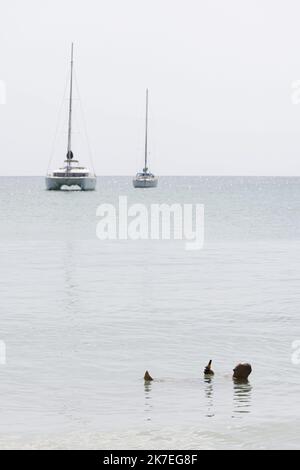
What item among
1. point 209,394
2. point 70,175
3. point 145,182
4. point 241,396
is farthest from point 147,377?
point 145,182

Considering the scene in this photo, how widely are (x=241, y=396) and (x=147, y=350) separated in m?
5.93

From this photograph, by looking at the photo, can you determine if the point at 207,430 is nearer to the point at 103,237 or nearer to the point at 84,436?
the point at 84,436

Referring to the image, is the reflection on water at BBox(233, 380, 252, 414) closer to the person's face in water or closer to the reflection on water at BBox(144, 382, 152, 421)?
the person's face in water

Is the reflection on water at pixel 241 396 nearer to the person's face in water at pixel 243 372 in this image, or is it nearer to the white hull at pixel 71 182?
the person's face in water at pixel 243 372

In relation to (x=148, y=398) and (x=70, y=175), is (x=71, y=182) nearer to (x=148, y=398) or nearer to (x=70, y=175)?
(x=70, y=175)

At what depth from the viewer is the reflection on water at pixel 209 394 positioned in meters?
18.7

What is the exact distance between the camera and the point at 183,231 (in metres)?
86.9

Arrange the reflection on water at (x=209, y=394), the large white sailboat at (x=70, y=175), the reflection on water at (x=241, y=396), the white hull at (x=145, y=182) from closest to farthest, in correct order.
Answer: the reflection on water at (x=209, y=394) → the reflection on water at (x=241, y=396) → the large white sailboat at (x=70, y=175) → the white hull at (x=145, y=182)

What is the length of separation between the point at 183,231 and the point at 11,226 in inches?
665

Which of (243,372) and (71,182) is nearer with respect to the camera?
(243,372)

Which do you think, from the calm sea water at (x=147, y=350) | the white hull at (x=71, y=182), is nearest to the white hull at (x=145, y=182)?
the white hull at (x=71, y=182)

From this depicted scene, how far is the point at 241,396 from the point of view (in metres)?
20.2

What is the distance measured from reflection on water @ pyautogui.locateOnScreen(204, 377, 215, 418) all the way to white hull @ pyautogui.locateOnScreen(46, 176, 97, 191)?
13174 centimetres

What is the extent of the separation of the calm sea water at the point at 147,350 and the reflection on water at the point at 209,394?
0.08 ft
